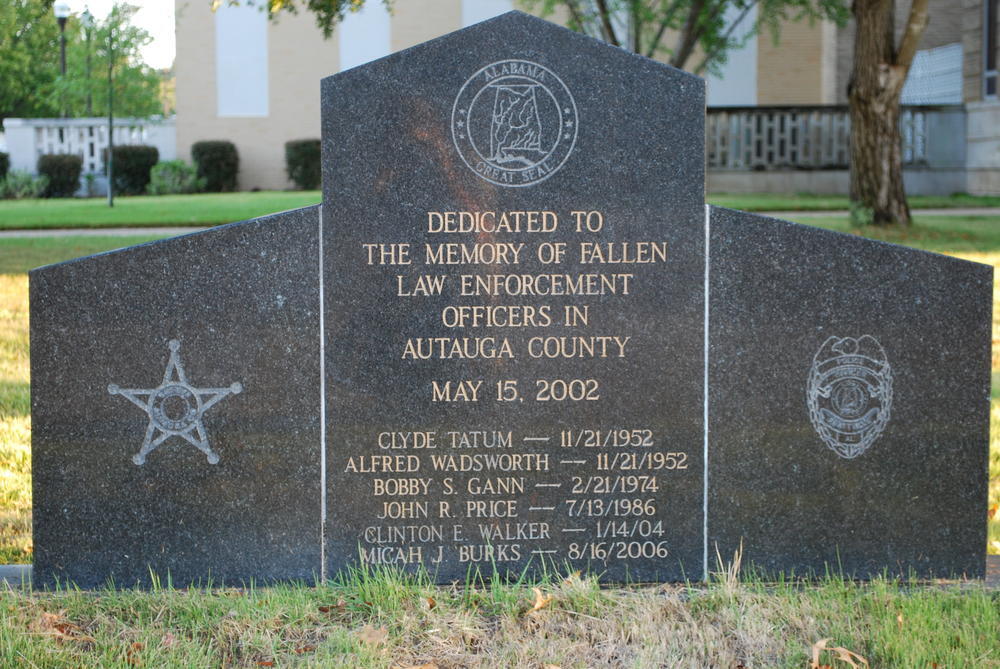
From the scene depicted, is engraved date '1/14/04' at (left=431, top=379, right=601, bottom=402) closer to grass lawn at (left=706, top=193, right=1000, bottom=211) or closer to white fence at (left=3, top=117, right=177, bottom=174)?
grass lawn at (left=706, top=193, right=1000, bottom=211)

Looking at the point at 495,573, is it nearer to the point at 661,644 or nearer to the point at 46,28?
the point at 661,644

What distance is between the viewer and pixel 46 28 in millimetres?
39500

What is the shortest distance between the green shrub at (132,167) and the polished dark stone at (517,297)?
80.9ft

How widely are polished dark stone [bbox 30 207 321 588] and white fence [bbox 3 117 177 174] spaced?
26.2m

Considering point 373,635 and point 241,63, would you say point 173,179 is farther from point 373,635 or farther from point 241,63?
point 373,635

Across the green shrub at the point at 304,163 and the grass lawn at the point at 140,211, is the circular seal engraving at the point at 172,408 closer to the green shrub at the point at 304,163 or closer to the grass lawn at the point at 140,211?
the grass lawn at the point at 140,211

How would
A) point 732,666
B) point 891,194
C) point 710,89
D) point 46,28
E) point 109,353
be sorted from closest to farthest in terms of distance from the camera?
point 732,666 < point 109,353 < point 891,194 < point 710,89 < point 46,28

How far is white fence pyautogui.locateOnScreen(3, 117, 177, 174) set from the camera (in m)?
29.2

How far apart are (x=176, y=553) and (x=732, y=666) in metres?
1.98

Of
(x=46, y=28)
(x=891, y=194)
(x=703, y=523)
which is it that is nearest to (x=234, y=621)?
(x=703, y=523)

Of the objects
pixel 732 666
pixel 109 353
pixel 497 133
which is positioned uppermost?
pixel 497 133

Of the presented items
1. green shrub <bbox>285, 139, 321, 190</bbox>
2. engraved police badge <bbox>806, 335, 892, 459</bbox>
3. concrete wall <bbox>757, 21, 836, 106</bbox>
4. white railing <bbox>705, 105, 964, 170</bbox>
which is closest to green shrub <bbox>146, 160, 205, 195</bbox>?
green shrub <bbox>285, 139, 321, 190</bbox>

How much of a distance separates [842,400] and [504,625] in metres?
1.50

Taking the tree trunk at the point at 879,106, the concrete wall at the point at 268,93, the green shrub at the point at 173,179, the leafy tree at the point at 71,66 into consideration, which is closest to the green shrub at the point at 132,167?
the green shrub at the point at 173,179
